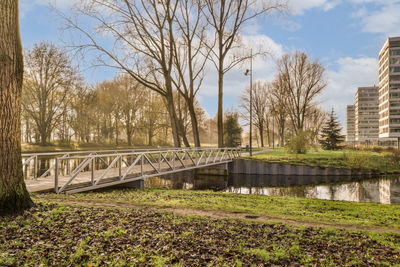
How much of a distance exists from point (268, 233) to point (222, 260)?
1690mm

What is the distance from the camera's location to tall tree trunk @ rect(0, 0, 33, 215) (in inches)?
224

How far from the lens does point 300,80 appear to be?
40344mm

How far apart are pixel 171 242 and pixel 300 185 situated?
16.8 meters

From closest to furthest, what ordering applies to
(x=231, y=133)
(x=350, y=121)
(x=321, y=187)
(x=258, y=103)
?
1. (x=321, y=187)
2. (x=231, y=133)
3. (x=258, y=103)
4. (x=350, y=121)

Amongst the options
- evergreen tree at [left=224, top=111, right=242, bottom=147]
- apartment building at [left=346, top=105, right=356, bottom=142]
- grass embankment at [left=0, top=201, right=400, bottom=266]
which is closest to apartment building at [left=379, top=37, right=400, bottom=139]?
evergreen tree at [left=224, top=111, right=242, bottom=147]

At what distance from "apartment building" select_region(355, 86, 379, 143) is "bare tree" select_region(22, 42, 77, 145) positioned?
123101 millimetres

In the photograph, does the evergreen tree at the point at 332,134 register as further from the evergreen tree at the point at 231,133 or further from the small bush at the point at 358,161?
the small bush at the point at 358,161

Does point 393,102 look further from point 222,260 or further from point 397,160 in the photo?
point 222,260

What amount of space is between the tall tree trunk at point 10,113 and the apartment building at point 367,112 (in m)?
137

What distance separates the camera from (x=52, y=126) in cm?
4162

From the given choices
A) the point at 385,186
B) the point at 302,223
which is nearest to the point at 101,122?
the point at 385,186

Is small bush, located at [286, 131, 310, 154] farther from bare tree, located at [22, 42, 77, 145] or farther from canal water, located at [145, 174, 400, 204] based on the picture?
bare tree, located at [22, 42, 77, 145]

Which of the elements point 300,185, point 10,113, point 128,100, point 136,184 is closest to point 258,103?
point 128,100

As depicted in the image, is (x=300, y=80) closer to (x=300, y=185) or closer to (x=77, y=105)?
(x=300, y=185)
